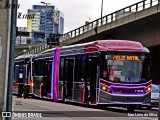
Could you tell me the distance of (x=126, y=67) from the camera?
75.4 ft

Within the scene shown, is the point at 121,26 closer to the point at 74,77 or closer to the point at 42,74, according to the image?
the point at 42,74

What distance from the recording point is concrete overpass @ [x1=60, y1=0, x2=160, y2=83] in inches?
1592

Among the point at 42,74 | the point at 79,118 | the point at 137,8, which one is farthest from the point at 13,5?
the point at 137,8

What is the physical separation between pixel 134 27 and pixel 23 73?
12.8 meters

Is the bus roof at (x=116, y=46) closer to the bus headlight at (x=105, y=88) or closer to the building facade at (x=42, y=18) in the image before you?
the bus headlight at (x=105, y=88)

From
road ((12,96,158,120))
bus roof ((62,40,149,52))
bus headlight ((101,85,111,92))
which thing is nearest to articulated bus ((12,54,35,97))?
bus roof ((62,40,149,52))

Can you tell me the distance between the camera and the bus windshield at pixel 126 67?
22.9 meters

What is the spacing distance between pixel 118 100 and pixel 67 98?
5202 millimetres

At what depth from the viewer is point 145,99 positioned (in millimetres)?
23250

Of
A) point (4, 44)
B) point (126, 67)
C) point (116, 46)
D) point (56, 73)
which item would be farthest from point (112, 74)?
point (4, 44)

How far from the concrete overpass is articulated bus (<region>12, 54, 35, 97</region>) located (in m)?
10.3

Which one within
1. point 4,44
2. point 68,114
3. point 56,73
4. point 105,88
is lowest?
point 68,114

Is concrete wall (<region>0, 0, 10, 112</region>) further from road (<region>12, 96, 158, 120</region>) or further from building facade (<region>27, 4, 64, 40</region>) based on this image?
road (<region>12, 96, 158, 120</region>)

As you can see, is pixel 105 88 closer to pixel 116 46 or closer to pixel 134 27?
pixel 116 46
